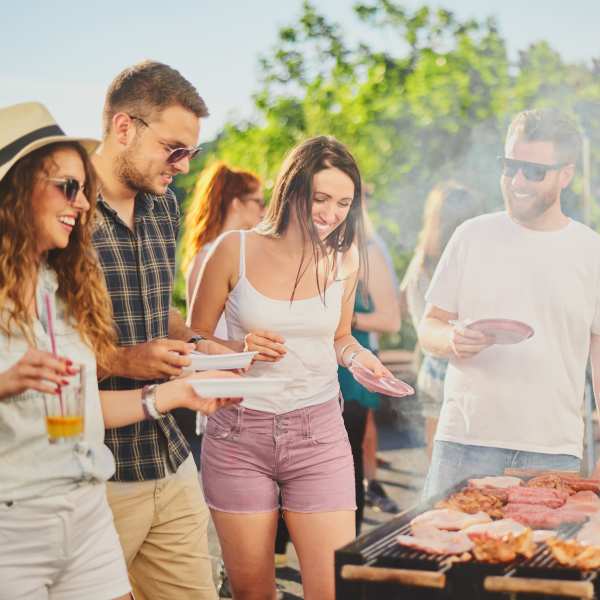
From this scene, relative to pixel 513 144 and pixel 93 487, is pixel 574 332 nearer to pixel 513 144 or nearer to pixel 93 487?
pixel 513 144

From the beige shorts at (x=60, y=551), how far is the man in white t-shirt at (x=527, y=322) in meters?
1.57

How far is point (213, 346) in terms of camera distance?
3688 mm

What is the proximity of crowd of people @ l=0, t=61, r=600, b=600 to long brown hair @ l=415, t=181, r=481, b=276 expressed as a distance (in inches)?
73.2

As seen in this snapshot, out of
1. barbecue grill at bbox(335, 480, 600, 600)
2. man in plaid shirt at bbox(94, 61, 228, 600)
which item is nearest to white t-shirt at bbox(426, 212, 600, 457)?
man in plaid shirt at bbox(94, 61, 228, 600)

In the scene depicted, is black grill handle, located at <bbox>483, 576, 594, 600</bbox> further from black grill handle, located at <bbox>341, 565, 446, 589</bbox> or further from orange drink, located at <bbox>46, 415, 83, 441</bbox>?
orange drink, located at <bbox>46, 415, 83, 441</bbox>

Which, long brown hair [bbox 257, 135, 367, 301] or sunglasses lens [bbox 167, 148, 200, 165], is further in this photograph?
long brown hair [bbox 257, 135, 367, 301]

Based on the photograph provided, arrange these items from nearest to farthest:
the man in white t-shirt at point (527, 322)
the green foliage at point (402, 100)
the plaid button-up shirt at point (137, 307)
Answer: the plaid button-up shirt at point (137, 307) < the man in white t-shirt at point (527, 322) < the green foliage at point (402, 100)

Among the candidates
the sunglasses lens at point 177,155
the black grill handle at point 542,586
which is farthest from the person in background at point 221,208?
the black grill handle at point 542,586

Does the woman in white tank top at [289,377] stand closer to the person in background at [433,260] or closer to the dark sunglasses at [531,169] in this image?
the dark sunglasses at [531,169]

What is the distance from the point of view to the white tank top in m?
3.74

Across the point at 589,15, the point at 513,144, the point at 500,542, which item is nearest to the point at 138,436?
the point at 500,542

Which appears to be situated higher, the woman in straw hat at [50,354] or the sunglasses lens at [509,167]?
the sunglasses lens at [509,167]

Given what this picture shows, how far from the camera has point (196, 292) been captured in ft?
12.9

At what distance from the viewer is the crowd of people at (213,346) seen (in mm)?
2805
